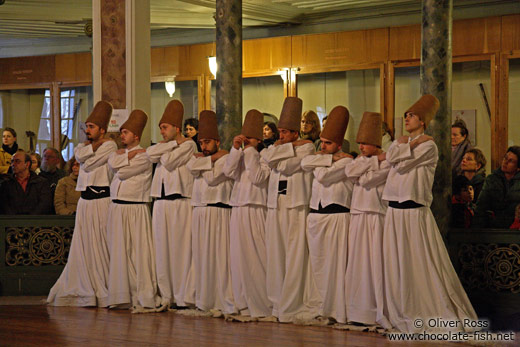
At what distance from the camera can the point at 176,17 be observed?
541 inches

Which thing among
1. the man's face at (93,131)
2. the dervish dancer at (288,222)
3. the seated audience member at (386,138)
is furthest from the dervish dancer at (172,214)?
the seated audience member at (386,138)

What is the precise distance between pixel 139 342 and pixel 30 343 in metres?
0.81

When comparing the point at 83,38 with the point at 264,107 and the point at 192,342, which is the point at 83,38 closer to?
the point at 264,107

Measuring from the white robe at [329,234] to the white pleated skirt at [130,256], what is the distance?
68.9 inches

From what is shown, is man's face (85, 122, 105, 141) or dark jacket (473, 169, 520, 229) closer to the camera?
dark jacket (473, 169, 520, 229)

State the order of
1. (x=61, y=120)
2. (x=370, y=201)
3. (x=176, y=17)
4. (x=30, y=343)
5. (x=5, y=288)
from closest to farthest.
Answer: (x=30, y=343) < (x=370, y=201) < (x=5, y=288) < (x=176, y=17) < (x=61, y=120)

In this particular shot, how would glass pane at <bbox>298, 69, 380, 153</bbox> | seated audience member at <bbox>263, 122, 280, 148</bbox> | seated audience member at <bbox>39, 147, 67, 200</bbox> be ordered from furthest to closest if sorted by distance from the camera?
glass pane at <bbox>298, 69, 380, 153</bbox>
seated audience member at <bbox>39, 147, 67, 200</bbox>
seated audience member at <bbox>263, 122, 280, 148</bbox>

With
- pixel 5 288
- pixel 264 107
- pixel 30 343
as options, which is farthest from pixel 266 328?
pixel 264 107

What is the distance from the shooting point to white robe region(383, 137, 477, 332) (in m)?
6.62

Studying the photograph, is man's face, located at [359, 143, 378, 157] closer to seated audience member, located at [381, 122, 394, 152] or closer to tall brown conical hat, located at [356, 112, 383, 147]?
tall brown conical hat, located at [356, 112, 383, 147]

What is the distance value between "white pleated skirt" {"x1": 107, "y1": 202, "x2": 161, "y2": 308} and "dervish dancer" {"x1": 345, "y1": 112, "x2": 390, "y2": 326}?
2086 mm

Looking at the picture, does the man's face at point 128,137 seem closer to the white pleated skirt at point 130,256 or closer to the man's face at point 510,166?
the white pleated skirt at point 130,256

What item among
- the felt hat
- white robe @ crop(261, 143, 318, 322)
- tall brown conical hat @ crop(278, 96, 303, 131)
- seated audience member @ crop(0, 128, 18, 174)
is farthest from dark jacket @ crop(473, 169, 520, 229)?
seated audience member @ crop(0, 128, 18, 174)

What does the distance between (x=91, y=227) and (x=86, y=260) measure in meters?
0.33
